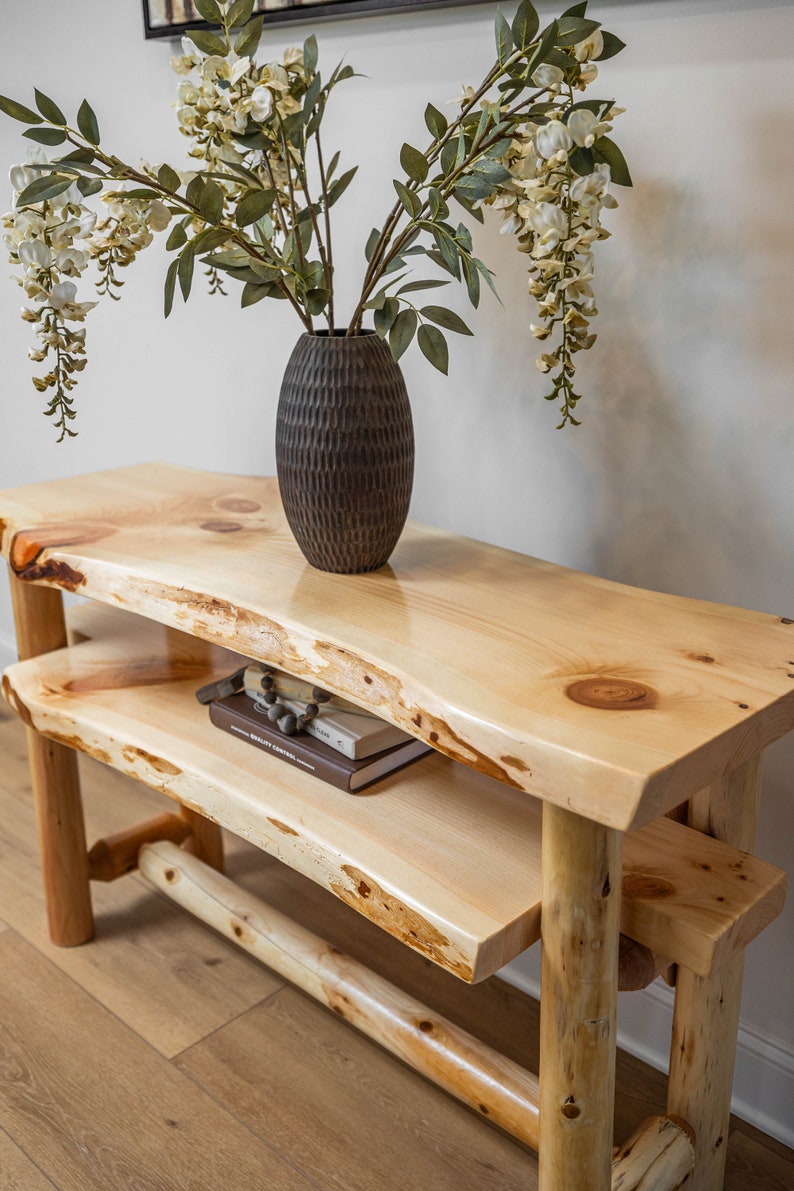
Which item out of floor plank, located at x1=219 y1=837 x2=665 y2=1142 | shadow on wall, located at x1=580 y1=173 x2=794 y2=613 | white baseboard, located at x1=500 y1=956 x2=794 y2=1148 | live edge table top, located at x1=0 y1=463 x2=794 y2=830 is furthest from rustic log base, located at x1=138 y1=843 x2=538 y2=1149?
shadow on wall, located at x1=580 y1=173 x2=794 y2=613

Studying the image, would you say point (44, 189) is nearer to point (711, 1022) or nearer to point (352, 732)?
point (352, 732)

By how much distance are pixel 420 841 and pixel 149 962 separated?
855 millimetres

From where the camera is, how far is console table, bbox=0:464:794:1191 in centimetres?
90

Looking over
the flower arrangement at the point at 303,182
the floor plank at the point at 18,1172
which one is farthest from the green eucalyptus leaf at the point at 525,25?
the floor plank at the point at 18,1172

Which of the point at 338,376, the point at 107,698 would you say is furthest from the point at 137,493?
the point at 338,376

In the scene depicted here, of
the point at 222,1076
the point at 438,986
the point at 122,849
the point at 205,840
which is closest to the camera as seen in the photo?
the point at 222,1076

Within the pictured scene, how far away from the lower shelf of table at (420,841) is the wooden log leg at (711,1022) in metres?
0.04

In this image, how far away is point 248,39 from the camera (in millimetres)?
1074

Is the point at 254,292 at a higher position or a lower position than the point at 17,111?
lower

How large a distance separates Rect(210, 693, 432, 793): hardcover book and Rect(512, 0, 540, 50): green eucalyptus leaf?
733mm

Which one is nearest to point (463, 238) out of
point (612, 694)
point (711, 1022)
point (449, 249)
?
point (449, 249)

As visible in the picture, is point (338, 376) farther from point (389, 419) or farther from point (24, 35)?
point (24, 35)

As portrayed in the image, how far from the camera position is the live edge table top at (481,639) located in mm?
849

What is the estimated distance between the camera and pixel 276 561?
128 cm
